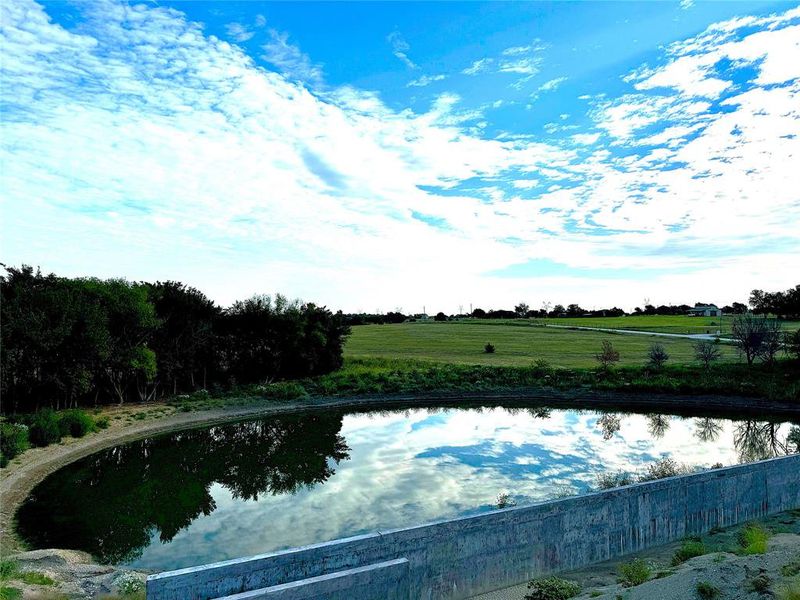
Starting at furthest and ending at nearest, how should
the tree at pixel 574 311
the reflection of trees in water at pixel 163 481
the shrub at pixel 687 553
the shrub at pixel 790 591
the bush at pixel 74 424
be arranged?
the tree at pixel 574 311 → the bush at pixel 74 424 → the reflection of trees in water at pixel 163 481 → the shrub at pixel 687 553 → the shrub at pixel 790 591

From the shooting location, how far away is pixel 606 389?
32688 millimetres

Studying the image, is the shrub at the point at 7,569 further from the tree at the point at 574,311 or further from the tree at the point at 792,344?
the tree at the point at 574,311

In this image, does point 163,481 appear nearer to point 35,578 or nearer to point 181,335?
point 35,578

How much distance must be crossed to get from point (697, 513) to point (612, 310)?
346 ft

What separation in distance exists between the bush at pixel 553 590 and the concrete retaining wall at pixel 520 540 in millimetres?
885

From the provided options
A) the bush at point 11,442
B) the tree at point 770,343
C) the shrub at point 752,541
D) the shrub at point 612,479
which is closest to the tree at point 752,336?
the tree at point 770,343

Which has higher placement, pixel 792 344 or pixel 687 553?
pixel 792 344

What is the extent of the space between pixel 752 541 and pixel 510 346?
1810 inches

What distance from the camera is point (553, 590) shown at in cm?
781

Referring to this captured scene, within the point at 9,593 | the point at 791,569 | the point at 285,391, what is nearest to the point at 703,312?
the point at 285,391

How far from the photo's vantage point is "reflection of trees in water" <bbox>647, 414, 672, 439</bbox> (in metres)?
23.5

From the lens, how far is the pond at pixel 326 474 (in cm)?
1297

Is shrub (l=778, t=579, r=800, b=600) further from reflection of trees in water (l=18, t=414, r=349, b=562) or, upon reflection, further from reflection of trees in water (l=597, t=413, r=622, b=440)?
reflection of trees in water (l=597, t=413, r=622, b=440)

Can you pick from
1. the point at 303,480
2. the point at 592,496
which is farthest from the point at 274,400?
the point at 592,496
